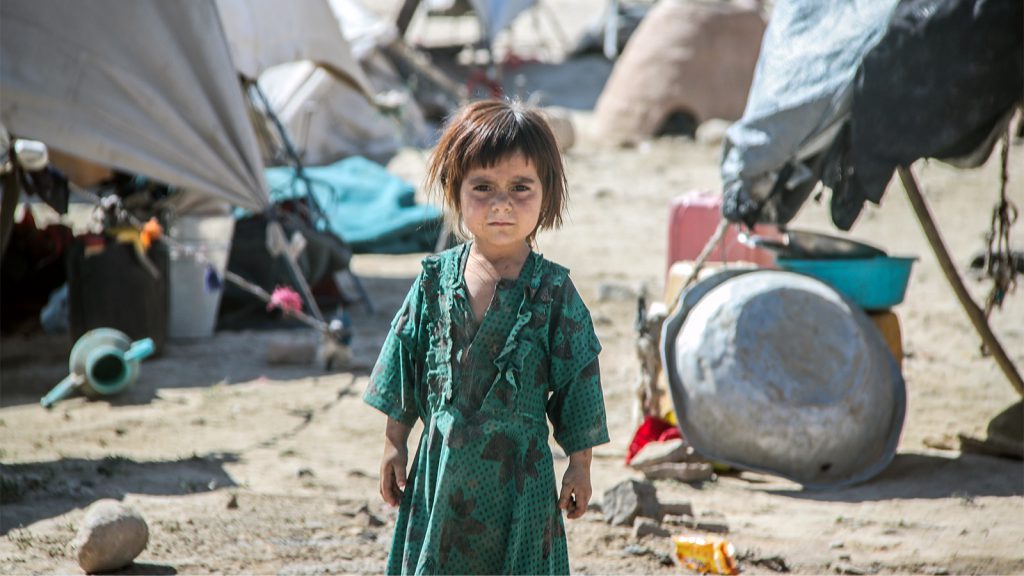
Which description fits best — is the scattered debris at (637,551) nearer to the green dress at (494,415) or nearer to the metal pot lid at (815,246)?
the green dress at (494,415)

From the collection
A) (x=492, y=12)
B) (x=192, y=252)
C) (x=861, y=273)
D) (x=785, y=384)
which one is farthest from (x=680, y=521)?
(x=492, y=12)

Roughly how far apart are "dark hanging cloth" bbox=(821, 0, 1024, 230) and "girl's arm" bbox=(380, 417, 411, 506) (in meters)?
2.40

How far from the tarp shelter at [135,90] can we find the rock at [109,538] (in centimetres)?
222

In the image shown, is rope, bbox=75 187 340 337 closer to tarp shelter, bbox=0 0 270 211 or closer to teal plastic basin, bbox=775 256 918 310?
tarp shelter, bbox=0 0 270 211

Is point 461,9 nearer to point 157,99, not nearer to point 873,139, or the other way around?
point 157,99

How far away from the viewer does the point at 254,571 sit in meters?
3.44

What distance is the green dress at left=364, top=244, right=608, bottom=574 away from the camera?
7.97 feet

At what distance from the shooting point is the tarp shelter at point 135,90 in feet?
16.4

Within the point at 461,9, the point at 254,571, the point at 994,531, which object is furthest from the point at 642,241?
the point at 461,9

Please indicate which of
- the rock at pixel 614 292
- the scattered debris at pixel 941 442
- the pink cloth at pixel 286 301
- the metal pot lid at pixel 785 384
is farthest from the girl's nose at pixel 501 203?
the rock at pixel 614 292

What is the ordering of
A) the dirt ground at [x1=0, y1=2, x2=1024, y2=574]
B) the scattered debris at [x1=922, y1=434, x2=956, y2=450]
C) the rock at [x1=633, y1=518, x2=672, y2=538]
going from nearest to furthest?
the dirt ground at [x1=0, y1=2, x2=1024, y2=574], the rock at [x1=633, y1=518, x2=672, y2=538], the scattered debris at [x1=922, y1=434, x2=956, y2=450]

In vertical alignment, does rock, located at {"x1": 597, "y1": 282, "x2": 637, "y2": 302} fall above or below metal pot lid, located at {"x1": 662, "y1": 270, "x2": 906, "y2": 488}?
above

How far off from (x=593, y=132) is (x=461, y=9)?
21.4 ft

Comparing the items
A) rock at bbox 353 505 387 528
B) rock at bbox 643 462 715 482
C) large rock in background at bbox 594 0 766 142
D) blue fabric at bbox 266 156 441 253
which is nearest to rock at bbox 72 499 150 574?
rock at bbox 353 505 387 528
